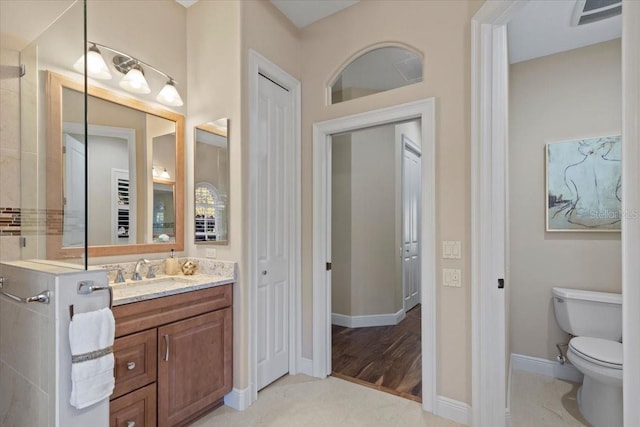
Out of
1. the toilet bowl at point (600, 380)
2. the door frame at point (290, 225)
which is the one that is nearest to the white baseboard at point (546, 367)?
the toilet bowl at point (600, 380)

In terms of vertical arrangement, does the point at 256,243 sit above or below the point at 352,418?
above

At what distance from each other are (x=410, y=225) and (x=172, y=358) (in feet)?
12.0

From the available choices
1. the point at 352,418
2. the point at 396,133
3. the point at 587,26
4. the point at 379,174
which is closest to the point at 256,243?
the point at 352,418

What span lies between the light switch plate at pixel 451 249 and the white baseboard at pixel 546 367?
60.0 inches

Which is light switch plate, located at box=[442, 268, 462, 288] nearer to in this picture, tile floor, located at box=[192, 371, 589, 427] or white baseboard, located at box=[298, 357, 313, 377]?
tile floor, located at box=[192, 371, 589, 427]

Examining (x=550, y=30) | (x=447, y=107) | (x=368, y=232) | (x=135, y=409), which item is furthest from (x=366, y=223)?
(x=135, y=409)

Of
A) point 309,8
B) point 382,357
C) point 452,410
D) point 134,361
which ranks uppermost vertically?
point 309,8

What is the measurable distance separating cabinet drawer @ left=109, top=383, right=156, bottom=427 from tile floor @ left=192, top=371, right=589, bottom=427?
0.42m

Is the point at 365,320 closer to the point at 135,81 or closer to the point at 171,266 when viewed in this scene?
the point at 171,266

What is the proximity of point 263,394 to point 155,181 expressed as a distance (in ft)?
5.93

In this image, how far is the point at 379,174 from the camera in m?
4.03

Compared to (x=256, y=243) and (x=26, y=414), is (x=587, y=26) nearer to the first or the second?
(x=256, y=243)

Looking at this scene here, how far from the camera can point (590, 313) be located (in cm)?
238

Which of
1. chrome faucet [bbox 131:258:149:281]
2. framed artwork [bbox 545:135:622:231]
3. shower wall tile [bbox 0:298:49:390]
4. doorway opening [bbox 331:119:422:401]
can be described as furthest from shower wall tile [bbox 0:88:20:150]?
framed artwork [bbox 545:135:622:231]
